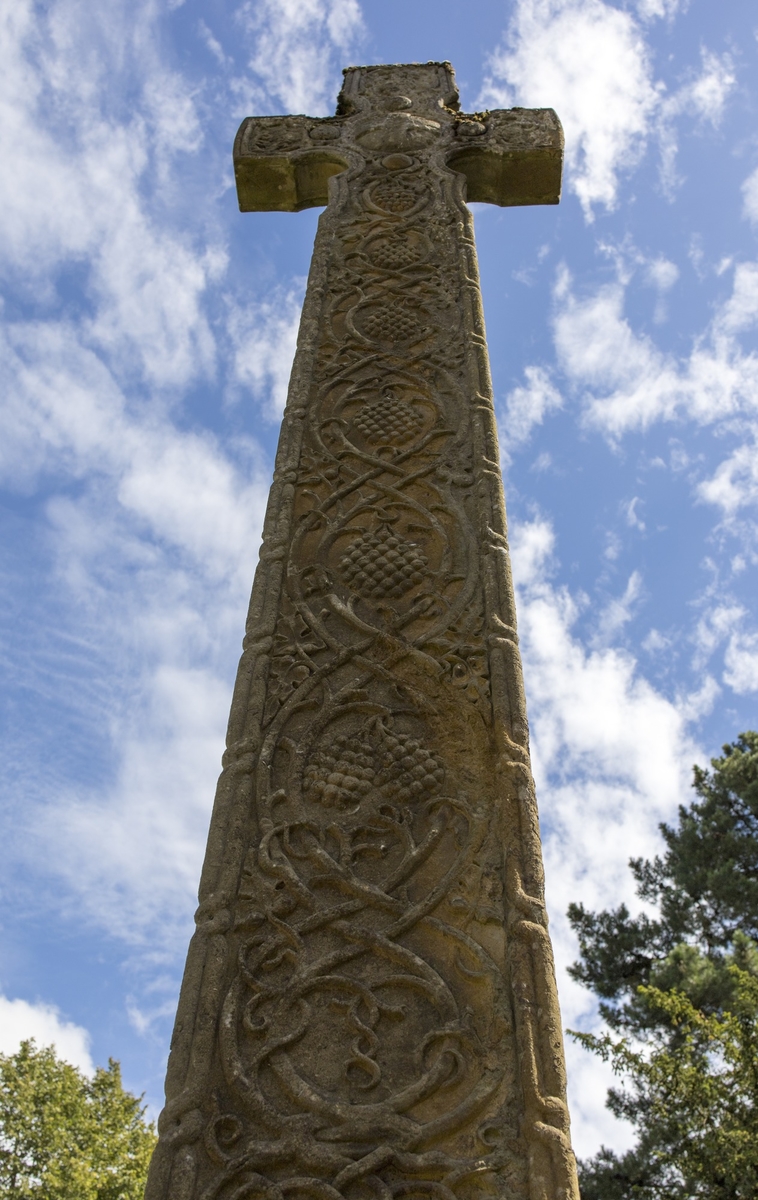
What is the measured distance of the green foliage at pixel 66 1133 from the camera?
14.1 m

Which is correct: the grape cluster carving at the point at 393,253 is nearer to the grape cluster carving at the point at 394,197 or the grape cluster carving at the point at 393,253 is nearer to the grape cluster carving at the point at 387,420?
the grape cluster carving at the point at 394,197

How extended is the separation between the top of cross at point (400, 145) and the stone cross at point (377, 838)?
128cm

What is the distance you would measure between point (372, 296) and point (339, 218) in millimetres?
677

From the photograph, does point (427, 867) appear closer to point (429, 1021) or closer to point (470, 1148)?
point (429, 1021)

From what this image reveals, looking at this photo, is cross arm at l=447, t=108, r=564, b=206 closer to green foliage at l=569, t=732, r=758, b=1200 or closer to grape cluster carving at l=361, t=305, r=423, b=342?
grape cluster carving at l=361, t=305, r=423, b=342

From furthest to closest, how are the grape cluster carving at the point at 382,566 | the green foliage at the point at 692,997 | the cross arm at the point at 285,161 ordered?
the green foliage at the point at 692,997 < the cross arm at the point at 285,161 < the grape cluster carving at the point at 382,566

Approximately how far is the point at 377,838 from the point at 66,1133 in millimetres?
15981

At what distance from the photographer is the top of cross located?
4.82m

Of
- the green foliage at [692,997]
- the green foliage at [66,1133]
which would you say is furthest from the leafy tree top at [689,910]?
the green foliage at [66,1133]

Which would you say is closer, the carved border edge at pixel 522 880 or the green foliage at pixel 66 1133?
the carved border edge at pixel 522 880

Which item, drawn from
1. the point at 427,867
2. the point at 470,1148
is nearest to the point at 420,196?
the point at 427,867

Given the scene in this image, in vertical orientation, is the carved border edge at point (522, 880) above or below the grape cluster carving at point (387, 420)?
below

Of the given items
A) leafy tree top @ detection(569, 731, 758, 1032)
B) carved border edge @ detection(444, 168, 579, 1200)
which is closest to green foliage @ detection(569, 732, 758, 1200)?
leafy tree top @ detection(569, 731, 758, 1032)

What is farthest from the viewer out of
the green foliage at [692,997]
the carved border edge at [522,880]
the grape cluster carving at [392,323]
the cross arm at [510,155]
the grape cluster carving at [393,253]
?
the green foliage at [692,997]
